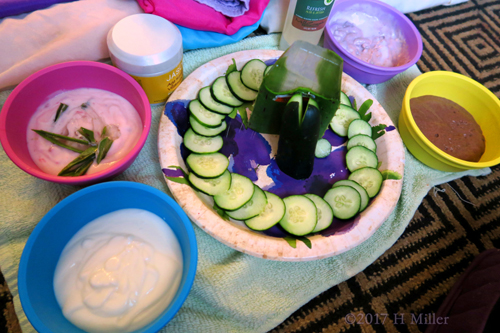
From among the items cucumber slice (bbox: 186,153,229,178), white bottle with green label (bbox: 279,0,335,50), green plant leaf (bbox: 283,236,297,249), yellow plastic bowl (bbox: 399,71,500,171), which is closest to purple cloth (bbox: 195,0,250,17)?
white bottle with green label (bbox: 279,0,335,50)

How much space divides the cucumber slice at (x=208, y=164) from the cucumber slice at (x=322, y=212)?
9.9 inches

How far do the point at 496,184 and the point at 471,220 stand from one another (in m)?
0.21

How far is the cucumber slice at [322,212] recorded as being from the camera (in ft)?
2.77

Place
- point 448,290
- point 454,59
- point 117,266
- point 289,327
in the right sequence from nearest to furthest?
point 117,266
point 289,327
point 448,290
point 454,59

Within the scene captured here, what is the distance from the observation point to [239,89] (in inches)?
40.3

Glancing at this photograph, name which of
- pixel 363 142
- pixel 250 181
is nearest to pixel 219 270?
pixel 250 181

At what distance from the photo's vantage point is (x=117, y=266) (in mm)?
652

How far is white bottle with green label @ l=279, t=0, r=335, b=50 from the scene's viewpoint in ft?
3.25

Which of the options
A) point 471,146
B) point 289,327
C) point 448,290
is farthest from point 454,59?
point 289,327

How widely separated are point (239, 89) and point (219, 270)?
562 millimetres

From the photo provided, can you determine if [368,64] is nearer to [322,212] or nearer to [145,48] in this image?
[322,212]

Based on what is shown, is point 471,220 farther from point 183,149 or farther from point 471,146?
point 183,149

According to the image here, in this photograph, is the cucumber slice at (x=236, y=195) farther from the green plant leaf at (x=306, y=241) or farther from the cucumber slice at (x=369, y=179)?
the cucumber slice at (x=369, y=179)

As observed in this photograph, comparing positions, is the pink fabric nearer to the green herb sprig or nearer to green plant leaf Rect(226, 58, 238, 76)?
green plant leaf Rect(226, 58, 238, 76)
